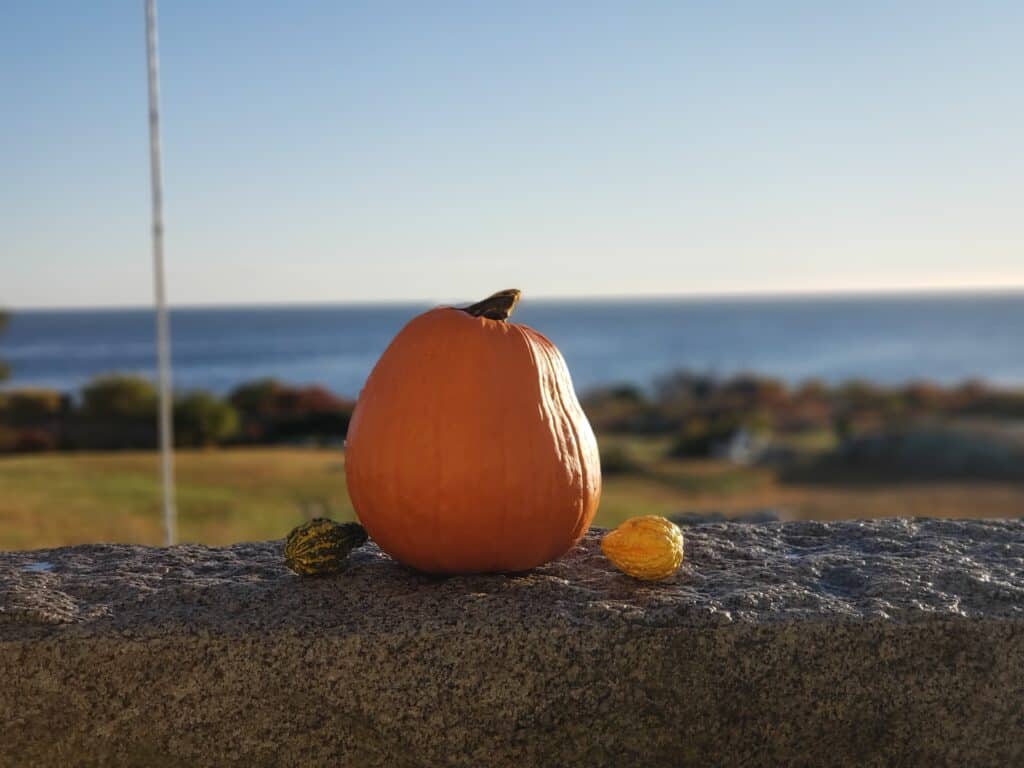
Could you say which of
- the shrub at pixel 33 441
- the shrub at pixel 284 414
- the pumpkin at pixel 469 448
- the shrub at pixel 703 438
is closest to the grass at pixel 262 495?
the shrub at pixel 703 438

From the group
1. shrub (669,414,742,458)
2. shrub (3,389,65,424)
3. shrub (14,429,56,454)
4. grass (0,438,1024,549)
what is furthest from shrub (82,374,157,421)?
shrub (669,414,742,458)

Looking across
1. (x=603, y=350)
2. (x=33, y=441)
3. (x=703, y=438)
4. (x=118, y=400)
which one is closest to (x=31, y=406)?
(x=33, y=441)

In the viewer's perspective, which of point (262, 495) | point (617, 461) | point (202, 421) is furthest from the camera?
point (617, 461)

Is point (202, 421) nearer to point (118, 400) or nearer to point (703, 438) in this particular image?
point (118, 400)

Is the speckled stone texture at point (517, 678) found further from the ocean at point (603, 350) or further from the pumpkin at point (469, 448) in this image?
the ocean at point (603, 350)

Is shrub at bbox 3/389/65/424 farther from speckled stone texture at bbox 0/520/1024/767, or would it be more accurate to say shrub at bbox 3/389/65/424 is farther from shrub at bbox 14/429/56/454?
speckled stone texture at bbox 0/520/1024/767

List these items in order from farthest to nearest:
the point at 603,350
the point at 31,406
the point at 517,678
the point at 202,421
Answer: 1. the point at 603,350
2. the point at 202,421
3. the point at 31,406
4. the point at 517,678

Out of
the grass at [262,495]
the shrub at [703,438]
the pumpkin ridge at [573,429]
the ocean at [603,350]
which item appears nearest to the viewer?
the pumpkin ridge at [573,429]

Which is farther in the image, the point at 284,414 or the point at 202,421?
the point at 284,414
